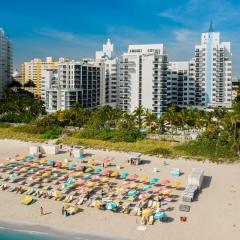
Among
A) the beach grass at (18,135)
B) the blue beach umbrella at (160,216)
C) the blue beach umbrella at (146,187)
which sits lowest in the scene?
the blue beach umbrella at (160,216)

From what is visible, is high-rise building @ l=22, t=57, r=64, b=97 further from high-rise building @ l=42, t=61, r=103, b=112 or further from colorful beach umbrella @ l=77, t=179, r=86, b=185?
colorful beach umbrella @ l=77, t=179, r=86, b=185

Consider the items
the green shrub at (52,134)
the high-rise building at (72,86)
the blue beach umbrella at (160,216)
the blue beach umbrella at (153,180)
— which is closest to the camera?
the blue beach umbrella at (160,216)

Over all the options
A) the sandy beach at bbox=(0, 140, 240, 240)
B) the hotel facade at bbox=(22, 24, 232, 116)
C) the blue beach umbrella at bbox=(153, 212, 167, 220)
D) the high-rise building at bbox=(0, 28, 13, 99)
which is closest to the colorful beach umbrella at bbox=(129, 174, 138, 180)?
the sandy beach at bbox=(0, 140, 240, 240)

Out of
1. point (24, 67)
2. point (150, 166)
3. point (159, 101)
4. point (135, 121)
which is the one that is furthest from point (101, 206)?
point (24, 67)

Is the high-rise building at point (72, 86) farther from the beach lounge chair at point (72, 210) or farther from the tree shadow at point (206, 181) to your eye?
the beach lounge chair at point (72, 210)

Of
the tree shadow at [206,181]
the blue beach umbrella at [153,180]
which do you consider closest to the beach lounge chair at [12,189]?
the blue beach umbrella at [153,180]

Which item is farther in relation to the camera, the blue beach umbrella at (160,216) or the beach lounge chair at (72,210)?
the beach lounge chair at (72,210)

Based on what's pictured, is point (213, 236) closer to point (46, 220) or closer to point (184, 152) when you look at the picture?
point (46, 220)
